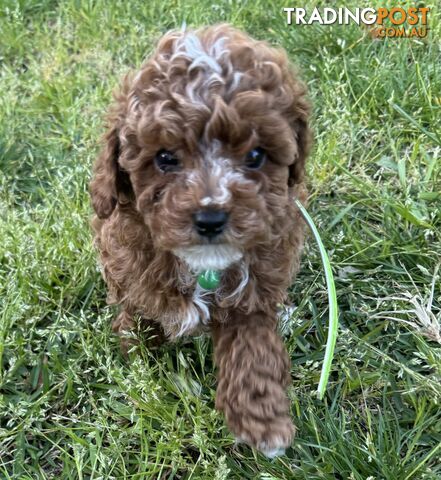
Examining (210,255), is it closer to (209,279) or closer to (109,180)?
(209,279)

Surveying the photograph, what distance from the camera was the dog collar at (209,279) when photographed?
2.90 metres

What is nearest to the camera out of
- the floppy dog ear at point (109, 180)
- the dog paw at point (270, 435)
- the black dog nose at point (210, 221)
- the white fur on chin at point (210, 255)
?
the black dog nose at point (210, 221)

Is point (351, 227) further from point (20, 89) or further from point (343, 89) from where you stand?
point (20, 89)

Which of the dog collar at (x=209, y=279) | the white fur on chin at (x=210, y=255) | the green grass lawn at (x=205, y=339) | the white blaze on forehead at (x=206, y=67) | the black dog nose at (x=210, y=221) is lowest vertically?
the green grass lawn at (x=205, y=339)

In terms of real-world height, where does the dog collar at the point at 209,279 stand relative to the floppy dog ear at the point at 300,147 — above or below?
below

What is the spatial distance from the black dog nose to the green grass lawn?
850 millimetres

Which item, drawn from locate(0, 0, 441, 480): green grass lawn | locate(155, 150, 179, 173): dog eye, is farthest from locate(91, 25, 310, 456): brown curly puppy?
locate(0, 0, 441, 480): green grass lawn

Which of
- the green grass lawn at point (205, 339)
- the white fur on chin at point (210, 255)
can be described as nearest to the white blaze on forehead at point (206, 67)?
the white fur on chin at point (210, 255)

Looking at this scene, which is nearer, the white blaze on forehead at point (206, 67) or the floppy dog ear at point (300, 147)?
the white blaze on forehead at point (206, 67)

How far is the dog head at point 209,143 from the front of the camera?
8.14 ft

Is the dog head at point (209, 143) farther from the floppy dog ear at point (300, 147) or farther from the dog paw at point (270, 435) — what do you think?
the dog paw at point (270, 435)

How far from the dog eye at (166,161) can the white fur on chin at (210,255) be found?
12.7 inches

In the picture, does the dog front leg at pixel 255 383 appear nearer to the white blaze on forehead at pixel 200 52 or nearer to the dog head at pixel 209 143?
the dog head at pixel 209 143

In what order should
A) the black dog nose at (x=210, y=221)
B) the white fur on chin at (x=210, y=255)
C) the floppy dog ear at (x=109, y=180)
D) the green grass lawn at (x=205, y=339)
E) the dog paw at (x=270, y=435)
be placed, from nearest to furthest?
the black dog nose at (x=210, y=221) → the white fur on chin at (x=210, y=255) → the dog paw at (x=270, y=435) → the floppy dog ear at (x=109, y=180) → the green grass lawn at (x=205, y=339)
